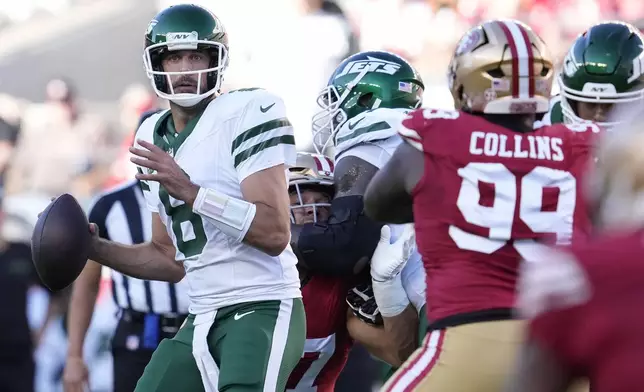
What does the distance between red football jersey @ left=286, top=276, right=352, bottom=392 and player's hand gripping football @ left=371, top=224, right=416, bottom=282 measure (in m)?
0.32

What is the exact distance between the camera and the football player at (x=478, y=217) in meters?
2.99

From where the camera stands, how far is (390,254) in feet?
12.9

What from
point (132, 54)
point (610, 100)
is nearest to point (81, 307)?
point (610, 100)

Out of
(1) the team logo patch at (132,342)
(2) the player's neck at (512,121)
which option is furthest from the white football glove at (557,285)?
(1) the team logo patch at (132,342)

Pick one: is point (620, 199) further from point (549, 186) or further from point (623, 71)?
point (623, 71)

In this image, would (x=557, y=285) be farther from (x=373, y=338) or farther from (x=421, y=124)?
(x=373, y=338)

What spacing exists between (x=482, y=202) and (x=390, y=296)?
1.13 meters

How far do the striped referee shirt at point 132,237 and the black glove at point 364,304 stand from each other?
0.94 meters

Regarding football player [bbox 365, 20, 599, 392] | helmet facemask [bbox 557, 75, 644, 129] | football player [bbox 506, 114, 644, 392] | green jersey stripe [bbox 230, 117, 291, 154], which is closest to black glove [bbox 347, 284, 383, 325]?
green jersey stripe [bbox 230, 117, 291, 154]

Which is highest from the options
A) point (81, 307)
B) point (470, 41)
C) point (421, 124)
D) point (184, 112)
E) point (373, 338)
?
point (470, 41)

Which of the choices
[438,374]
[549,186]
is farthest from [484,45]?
[438,374]

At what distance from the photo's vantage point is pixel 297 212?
14.4 feet

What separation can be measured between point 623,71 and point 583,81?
0.14 metres

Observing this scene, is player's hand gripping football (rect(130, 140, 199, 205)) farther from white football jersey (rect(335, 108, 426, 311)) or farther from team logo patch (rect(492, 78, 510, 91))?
team logo patch (rect(492, 78, 510, 91))
